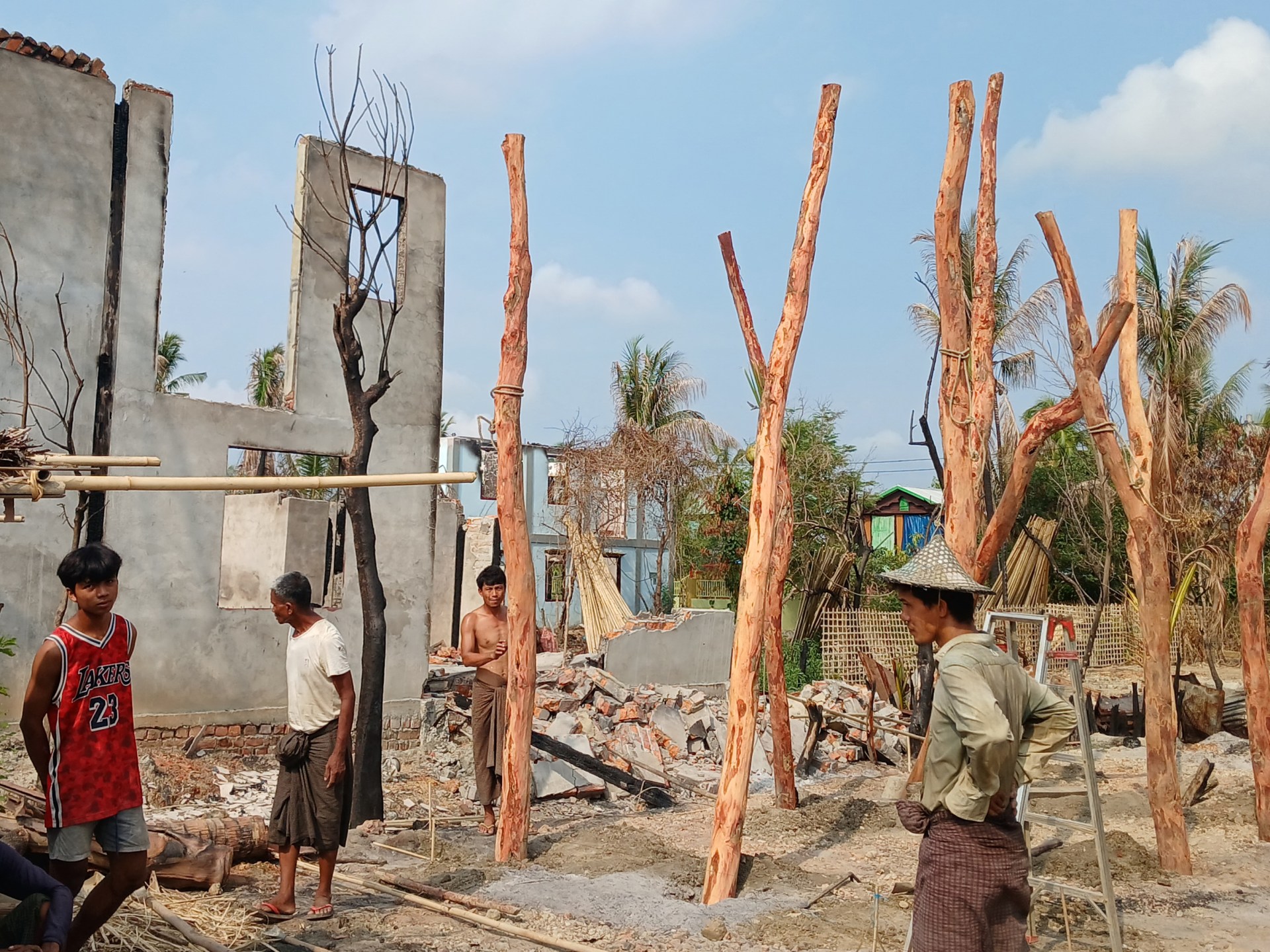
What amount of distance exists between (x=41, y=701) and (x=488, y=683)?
4.57 meters

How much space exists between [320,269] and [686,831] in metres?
7.57

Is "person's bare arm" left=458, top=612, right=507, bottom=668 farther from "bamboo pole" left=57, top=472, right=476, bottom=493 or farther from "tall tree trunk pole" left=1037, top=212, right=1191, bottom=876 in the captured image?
"tall tree trunk pole" left=1037, top=212, right=1191, bottom=876

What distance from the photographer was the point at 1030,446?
7.56 m

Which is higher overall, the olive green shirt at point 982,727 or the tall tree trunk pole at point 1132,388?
the tall tree trunk pole at point 1132,388

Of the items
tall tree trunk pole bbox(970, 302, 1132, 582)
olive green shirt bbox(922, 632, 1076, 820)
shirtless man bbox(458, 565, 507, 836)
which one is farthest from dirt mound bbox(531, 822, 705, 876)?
olive green shirt bbox(922, 632, 1076, 820)

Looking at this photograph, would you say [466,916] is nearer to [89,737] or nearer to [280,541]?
[89,737]

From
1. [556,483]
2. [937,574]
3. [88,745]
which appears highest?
[556,483]

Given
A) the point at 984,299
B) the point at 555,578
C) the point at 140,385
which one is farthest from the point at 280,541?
the point at 555,578

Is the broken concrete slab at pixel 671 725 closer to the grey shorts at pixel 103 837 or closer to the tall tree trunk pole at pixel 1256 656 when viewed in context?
the tall tree trunk pole at pixel 1256 656

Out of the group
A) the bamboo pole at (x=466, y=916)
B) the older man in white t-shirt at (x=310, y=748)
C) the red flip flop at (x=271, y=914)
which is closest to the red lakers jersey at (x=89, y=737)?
the older man in white t-shirt at (x=310, y=748)

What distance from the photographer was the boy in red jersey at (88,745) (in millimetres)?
4078

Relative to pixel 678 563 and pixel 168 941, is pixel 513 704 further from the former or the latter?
pixel 678 563

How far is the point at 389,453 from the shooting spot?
42.6 feet

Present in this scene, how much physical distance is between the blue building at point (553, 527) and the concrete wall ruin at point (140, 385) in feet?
50.0
